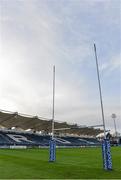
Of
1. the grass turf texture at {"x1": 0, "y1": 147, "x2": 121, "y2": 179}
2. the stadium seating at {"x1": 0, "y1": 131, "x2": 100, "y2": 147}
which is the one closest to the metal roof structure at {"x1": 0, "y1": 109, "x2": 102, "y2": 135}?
the stadium seating at {"x1": 0, "y1": 131, "x2": 100, "y2": 147}

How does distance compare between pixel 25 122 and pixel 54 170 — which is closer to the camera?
pixel 54 170

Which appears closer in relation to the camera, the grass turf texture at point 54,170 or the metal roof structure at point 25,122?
the grass turf texture at point 54,170

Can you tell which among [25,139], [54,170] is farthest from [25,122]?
[54,170]

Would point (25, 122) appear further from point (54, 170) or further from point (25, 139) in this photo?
point (54, 170)

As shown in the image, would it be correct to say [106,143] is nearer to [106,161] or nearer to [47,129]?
[106,161]

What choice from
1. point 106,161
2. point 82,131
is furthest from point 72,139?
point 106,161

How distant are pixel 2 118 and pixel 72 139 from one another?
31.2 metres

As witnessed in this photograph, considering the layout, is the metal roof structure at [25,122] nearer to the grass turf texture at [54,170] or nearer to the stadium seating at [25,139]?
the stadium seating at [25,139]

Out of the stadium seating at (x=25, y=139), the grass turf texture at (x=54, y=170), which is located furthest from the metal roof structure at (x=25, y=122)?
the grass turf texture at (x=54, y=170)

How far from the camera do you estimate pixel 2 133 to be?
70.8m

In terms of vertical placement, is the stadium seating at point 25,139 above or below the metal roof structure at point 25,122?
below

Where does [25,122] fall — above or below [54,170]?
above

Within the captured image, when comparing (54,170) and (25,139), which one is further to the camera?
(25,139)

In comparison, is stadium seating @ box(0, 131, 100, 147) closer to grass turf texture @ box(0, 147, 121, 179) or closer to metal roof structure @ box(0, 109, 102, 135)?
metal roof structure @ box(0, 109, 102, 135)
